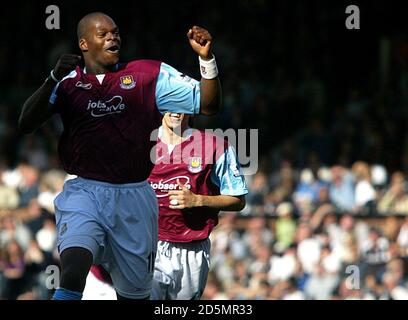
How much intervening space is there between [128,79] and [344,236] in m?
7.60

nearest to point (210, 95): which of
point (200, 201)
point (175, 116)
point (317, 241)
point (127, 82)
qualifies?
point (127, 82)

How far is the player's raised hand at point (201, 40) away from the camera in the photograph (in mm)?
7793

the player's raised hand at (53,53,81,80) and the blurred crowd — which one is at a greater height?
the player's raised hand at (53,53,81,80)

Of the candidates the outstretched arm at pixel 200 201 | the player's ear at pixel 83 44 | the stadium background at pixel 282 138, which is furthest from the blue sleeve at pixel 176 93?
the stadium background at pixel 282 138

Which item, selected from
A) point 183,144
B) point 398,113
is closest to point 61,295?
point 183,144

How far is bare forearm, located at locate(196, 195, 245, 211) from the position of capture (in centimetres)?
923

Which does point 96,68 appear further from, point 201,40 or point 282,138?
point 282,138

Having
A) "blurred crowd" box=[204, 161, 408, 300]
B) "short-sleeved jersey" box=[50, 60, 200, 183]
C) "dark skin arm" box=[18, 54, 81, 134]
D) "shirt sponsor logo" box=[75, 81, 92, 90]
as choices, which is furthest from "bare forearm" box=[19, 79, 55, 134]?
"blurred crowd" box=[204, 161, 408, 300]

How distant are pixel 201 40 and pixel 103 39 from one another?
2.63 feet

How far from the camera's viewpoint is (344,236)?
15.3 m

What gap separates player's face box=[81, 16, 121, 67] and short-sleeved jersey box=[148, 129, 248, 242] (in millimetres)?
1512

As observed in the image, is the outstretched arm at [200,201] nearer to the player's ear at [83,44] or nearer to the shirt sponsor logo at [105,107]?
the shirt sponsor logo at [105,107]

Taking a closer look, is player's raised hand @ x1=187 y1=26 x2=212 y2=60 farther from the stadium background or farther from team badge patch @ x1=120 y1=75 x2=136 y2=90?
the stadium background

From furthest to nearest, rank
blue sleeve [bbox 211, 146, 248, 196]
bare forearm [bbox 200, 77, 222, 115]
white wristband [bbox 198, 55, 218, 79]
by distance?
blue sleeve [bbox 211, 146, 248, 196] → bare forearm [bbox 200, 77, 222, 115] → white wristband [bbox 198, 55, 218, 79]
